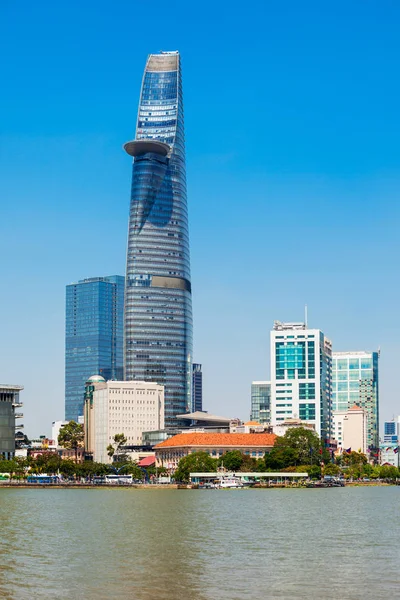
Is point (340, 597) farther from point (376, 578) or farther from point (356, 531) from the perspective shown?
point (356, 531)

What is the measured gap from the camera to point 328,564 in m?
66.1

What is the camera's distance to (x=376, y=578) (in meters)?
59.7

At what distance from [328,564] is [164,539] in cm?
2084

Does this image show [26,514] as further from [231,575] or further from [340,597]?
[340,597]

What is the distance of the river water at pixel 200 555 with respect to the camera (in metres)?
55.8

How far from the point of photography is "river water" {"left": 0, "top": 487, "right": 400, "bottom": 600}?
55.8 m

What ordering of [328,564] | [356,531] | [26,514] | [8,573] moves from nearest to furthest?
[8,573] → [328,564] → [356,531] → [26,514]

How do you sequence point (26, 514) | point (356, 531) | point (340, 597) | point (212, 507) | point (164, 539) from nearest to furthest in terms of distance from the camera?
point (340, 597) < point (164, 539) < point (356, 531) < point (26, 514) < point (212, 507)

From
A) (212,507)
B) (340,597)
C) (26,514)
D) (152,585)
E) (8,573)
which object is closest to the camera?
(340,597)

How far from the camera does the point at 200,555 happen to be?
7112 centimetres

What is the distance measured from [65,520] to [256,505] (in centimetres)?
3769

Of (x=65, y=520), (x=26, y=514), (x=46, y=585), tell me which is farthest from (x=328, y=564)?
(x=26, y=514)

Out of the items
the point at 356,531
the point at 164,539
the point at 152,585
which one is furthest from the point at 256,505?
the point at 152,585

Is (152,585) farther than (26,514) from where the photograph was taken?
No
